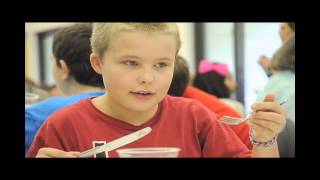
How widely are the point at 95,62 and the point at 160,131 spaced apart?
21 cm

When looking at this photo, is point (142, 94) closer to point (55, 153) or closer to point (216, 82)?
point (55, 153)

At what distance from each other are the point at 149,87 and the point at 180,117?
0.09 meters

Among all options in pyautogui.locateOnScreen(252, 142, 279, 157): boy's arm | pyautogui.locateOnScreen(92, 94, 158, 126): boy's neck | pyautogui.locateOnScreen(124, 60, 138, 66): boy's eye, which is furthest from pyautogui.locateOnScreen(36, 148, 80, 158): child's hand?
pyautogui.locateOnScreen(252, 142, 279, 157): boy's arm

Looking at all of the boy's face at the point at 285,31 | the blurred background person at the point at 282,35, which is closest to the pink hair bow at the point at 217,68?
the blurred background person at the point at 282,35

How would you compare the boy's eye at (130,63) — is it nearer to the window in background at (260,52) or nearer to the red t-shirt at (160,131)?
the red t-shirt at (160,131)

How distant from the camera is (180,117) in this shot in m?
0.98

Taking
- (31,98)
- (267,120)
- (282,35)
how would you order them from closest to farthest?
(267,120) < (282,35) < (31,98)

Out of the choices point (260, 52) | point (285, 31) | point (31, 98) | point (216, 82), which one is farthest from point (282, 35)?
point (31, 98)

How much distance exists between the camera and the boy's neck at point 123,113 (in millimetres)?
983

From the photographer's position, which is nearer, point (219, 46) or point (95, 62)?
point (95, 62)

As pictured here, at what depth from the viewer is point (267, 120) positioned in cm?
95

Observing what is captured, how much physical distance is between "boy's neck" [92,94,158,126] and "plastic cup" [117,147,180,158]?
2.2 inches

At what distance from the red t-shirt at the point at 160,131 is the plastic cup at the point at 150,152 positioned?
0.01 m
